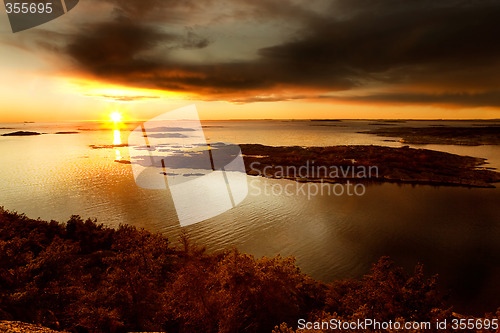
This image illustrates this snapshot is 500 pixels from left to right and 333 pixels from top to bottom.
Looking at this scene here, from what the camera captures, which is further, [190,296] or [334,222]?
[334,222]

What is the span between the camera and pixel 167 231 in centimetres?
2295

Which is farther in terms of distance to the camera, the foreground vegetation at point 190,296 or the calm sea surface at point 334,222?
the calm sea surface at point 334,222

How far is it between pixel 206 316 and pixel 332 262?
34.5 ft

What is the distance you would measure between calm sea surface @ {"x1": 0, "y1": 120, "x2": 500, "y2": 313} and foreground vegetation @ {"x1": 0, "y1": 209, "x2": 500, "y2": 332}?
178 inches

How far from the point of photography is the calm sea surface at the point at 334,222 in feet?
59.7

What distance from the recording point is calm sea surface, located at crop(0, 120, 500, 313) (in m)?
18.2

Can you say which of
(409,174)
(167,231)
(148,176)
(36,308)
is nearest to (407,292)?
(36,308)

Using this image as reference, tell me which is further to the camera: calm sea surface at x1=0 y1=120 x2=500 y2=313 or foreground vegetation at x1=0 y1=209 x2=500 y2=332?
calm sea surface at x1=0 y1=120 x2=500 y2=313

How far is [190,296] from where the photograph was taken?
12.2 m

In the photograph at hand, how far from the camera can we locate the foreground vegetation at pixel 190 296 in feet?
35.8

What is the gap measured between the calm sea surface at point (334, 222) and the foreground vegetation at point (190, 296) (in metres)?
4.51

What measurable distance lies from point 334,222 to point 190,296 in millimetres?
17173

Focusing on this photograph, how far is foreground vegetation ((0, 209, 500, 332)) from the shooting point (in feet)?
35.8

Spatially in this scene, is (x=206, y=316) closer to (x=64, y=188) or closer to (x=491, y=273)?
(x=491, y=273)
